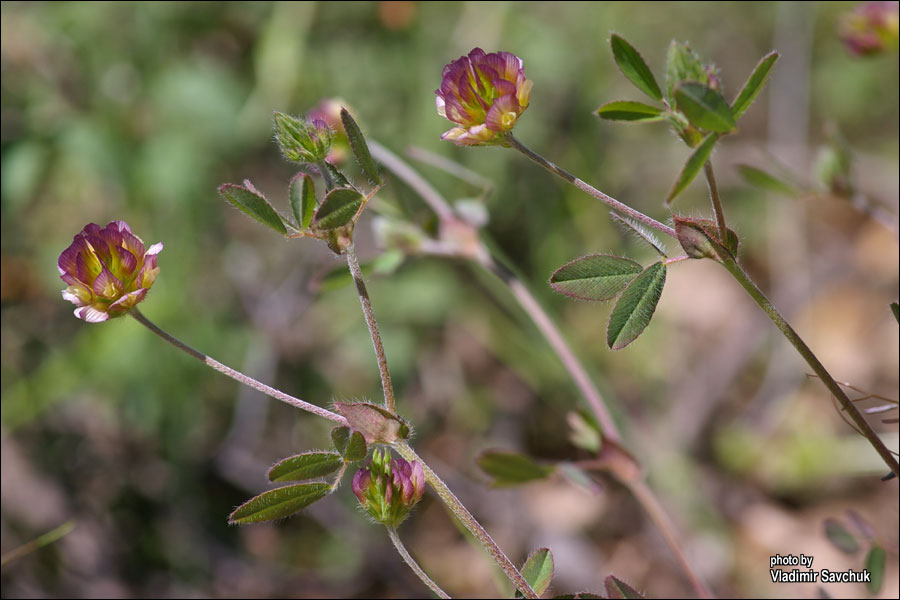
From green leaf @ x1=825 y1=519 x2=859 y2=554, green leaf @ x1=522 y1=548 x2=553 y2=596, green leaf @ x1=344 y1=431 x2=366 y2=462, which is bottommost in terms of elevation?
green leaf @ x1=825 y1=519 x2=859 y2=554

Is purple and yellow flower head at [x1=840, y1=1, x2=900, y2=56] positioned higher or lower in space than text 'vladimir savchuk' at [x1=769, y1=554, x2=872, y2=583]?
higher

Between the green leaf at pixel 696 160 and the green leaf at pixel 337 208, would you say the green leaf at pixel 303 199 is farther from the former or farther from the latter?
the green leaf at pixel 696 160

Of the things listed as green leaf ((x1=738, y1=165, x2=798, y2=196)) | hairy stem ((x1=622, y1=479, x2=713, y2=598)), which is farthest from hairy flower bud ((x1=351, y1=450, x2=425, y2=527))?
green leaf ((x1=738, y1=165, x2=798, y2=196))

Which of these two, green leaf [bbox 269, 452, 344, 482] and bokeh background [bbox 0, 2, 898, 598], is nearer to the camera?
green leaf [bbox 269, 452, 344, 482]

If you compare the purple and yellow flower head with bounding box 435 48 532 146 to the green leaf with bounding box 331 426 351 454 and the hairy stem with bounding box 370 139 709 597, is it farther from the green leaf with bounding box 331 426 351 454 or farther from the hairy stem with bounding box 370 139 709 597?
the hairy stem with bounding box 370 139 709 597

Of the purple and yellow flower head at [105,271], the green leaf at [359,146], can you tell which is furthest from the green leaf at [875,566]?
the purple and yellow flower head at [105,271]

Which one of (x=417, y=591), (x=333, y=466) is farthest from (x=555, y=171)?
(x=417, y=591)

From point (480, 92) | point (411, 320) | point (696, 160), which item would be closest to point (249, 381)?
point (480, 92)
